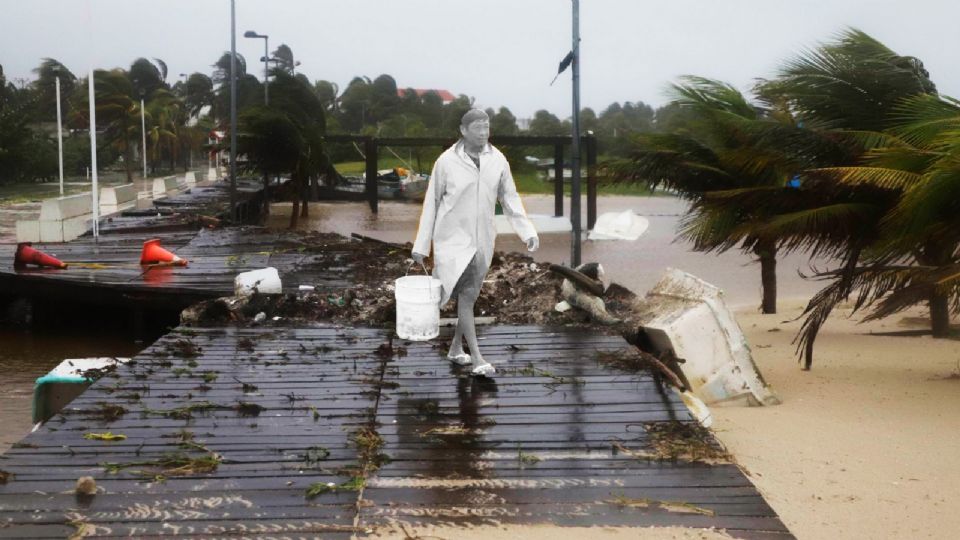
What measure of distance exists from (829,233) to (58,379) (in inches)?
287

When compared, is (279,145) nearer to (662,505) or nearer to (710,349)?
(710,349)

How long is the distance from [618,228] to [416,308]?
33.8 metres

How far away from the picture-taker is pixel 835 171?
10047mm

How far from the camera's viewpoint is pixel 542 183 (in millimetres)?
65000

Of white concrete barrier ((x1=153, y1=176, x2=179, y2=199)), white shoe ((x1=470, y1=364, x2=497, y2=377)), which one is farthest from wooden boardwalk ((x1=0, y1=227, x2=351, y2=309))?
white concrete barrier ((x1=153, y1=176, x2=179, y2=199))

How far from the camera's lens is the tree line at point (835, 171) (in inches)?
372

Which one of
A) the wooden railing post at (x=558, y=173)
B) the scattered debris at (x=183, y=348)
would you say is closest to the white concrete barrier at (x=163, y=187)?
the wooden railing post at (x=558, y=173)

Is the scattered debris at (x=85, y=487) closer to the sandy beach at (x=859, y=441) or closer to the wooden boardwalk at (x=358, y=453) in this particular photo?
the wooden boardwalk at (x=358, y=453)

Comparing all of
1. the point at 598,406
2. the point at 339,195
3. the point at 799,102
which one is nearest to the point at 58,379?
the point at 598,406

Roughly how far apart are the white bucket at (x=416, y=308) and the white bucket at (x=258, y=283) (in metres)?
3.10

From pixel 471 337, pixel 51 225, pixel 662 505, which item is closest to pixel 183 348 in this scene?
pixel 471 337

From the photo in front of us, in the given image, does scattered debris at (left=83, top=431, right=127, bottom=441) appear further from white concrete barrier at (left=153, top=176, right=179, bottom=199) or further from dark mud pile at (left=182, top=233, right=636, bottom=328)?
white concrete barrier at (left=153, top=176, right=179, bottom=199)

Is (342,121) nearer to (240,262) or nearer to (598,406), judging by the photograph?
(240,262)

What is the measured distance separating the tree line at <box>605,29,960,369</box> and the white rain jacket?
3.51 meters
